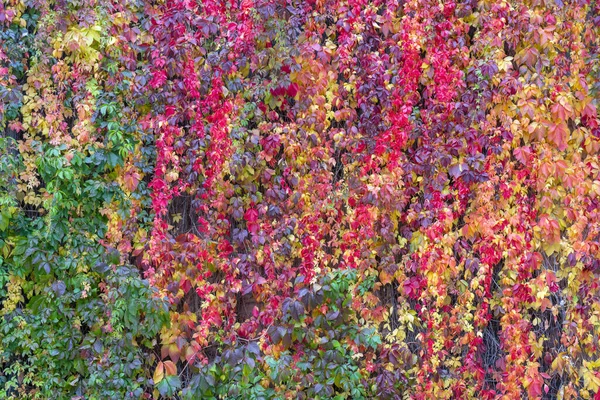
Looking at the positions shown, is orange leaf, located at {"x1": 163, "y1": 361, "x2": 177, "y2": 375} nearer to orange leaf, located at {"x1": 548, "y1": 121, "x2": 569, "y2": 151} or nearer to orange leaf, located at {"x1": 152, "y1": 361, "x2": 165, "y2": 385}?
orange leaf, located at {"x1": 152, "y1": 361, "x2": 165, "y2": 385}

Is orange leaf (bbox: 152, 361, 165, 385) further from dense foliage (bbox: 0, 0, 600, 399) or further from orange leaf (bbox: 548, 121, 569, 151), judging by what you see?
orange leaf (bbox: 548, 121, 569, 151)

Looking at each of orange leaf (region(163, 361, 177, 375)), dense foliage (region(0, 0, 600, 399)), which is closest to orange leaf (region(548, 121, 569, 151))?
dense foliage (region(0, 0, 600, 399))

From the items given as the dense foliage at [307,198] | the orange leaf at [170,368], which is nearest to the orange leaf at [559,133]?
the dense foliage at [307,198]

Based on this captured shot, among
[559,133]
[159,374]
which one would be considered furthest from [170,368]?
[559,133]

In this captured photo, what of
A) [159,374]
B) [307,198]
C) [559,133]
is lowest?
[159,374]

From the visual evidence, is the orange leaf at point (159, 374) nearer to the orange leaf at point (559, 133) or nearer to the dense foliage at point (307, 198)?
the dense foliage at point (307, 198)

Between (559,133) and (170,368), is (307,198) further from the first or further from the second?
(559,133)

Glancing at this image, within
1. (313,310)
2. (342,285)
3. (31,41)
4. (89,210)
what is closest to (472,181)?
(342,285)

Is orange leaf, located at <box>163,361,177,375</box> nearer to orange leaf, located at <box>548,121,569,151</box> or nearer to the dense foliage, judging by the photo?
the dense foliage

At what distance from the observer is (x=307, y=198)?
3498 mm

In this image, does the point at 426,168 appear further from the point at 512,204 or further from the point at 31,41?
the point at 31,41

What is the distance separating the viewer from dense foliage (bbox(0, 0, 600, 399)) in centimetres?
342

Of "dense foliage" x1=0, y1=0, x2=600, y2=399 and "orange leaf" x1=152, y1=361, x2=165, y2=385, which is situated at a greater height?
Result: "dense foliage" x1=0, y1=0, x2=600, y2=399

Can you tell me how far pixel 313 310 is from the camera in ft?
11.4
